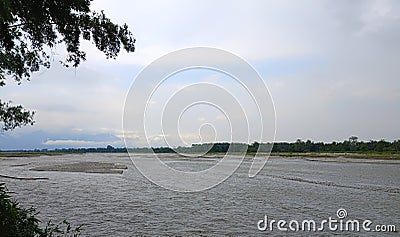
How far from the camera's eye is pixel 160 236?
1258 cm

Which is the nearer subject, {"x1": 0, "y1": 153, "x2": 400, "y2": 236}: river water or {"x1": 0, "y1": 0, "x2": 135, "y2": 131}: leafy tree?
{"x1": 0, "y1": 0, "x2": 135, "y2": 131}: leafy tree

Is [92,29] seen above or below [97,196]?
above

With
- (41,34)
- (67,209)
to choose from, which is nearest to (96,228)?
(67,209)

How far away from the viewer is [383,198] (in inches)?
873

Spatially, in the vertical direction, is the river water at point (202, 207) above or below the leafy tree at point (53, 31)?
below

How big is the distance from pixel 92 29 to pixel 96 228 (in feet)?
25.1

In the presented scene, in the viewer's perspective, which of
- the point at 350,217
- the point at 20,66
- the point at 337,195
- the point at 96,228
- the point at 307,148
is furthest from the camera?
the point at 307,148

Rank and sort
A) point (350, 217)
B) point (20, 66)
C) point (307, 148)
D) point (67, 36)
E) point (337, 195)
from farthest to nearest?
1. point (307, 148)
2. point (337, 195)
3. point (350, 217)
4. point (20, 66)
5. point (67, 36)

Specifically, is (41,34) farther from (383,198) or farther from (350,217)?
(383,198)

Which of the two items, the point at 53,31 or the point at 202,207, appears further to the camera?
the point at 202,207

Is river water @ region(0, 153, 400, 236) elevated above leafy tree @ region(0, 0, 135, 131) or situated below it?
below

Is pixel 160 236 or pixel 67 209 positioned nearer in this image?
pixel 160 236

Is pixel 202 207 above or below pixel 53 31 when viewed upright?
below

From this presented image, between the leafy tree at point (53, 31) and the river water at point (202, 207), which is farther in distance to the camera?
the river water at point (202, 207)
